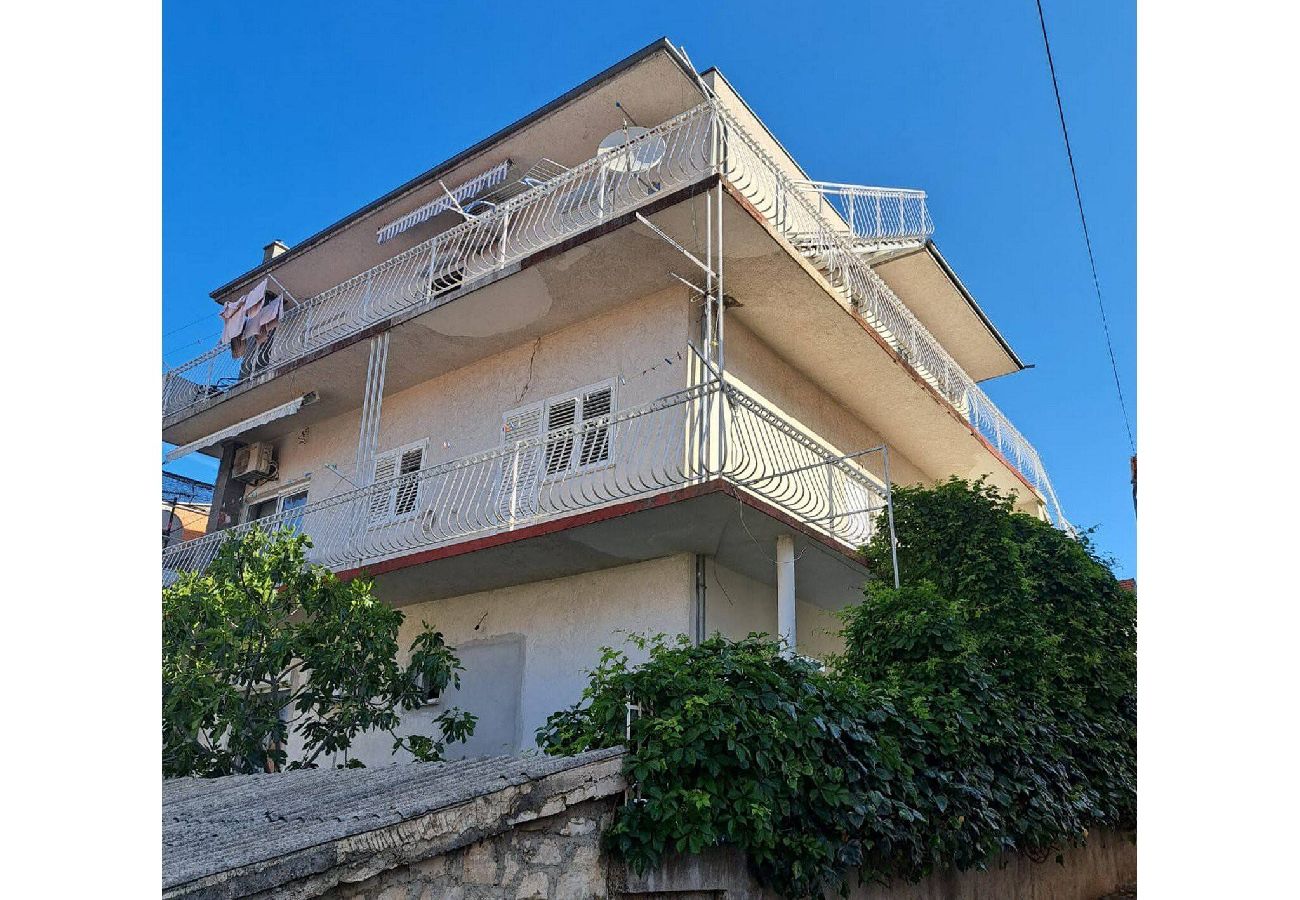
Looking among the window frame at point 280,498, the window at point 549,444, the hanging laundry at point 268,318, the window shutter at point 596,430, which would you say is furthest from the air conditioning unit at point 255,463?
the window shutter at point 596,430

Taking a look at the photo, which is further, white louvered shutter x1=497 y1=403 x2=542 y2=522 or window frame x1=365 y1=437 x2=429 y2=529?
window frame x1=365 y1=437 x2=429 y2=529

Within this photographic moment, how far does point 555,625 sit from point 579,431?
2144mm

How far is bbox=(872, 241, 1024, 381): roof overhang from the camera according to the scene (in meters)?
14.1

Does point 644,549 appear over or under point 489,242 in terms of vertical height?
under

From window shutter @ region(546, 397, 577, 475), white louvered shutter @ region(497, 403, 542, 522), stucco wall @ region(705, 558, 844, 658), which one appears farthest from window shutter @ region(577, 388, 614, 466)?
stucco wall @ region(705, 558, 844, 658)

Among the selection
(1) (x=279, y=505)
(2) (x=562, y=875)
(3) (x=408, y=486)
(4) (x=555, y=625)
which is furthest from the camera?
(1) (x=279, y=505)

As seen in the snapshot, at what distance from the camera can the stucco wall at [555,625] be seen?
9625 mm

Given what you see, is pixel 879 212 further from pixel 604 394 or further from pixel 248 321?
pixel 248 321

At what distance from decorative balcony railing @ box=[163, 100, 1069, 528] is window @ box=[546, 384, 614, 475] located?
180cm

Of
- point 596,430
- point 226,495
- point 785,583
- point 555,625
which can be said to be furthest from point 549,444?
point 226,495

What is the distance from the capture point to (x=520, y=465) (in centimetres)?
1115

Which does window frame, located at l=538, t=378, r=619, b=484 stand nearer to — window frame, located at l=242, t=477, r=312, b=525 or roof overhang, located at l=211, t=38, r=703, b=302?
roof overhang, located at l=211, t=38, r=703, b=302
